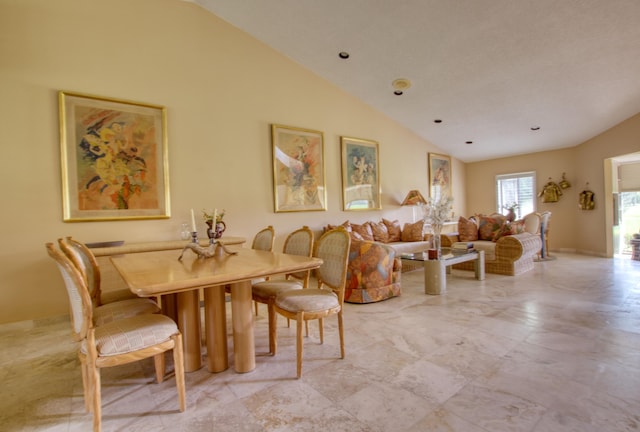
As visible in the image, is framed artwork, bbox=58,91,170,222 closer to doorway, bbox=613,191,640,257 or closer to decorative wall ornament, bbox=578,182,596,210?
decorative wall ornament, bbox=578,182,596,210

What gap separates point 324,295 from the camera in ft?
7.66

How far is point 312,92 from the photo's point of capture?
5367mm

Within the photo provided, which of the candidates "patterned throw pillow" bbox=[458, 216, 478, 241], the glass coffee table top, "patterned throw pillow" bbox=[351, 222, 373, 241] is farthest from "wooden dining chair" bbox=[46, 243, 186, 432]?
"patterned throw pillow" bbox=[458, 216, 478, 241]

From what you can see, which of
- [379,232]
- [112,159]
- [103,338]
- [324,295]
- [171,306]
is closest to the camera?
[103,338]

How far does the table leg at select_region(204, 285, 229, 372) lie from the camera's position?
2.26m

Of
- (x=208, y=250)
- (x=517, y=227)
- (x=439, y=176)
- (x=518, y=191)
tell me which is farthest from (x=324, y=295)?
(x=518, y=191)

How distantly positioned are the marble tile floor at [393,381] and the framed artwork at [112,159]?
1.36 m

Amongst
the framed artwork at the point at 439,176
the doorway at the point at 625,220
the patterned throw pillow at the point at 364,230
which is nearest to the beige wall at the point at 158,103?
the patterned throw pillow at the point at 364,230

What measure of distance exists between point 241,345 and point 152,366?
768mm

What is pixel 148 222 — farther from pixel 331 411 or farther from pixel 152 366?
pixel 331 411

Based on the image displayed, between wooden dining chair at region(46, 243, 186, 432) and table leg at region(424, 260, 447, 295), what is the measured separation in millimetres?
3157

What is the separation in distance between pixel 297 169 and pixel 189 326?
3.31m

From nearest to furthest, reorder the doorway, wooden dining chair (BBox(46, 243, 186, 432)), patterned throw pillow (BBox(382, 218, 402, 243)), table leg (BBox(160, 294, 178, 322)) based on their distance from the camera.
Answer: wooden dining chair (BBox(46, 243, 186, 432)) < table leg (BBox(160, 294, 178, 322)) < patterned throw pillow (BBox(382, 218, 402, 243)) < the doorway

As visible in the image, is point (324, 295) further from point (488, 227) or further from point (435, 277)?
point (488, 227)
